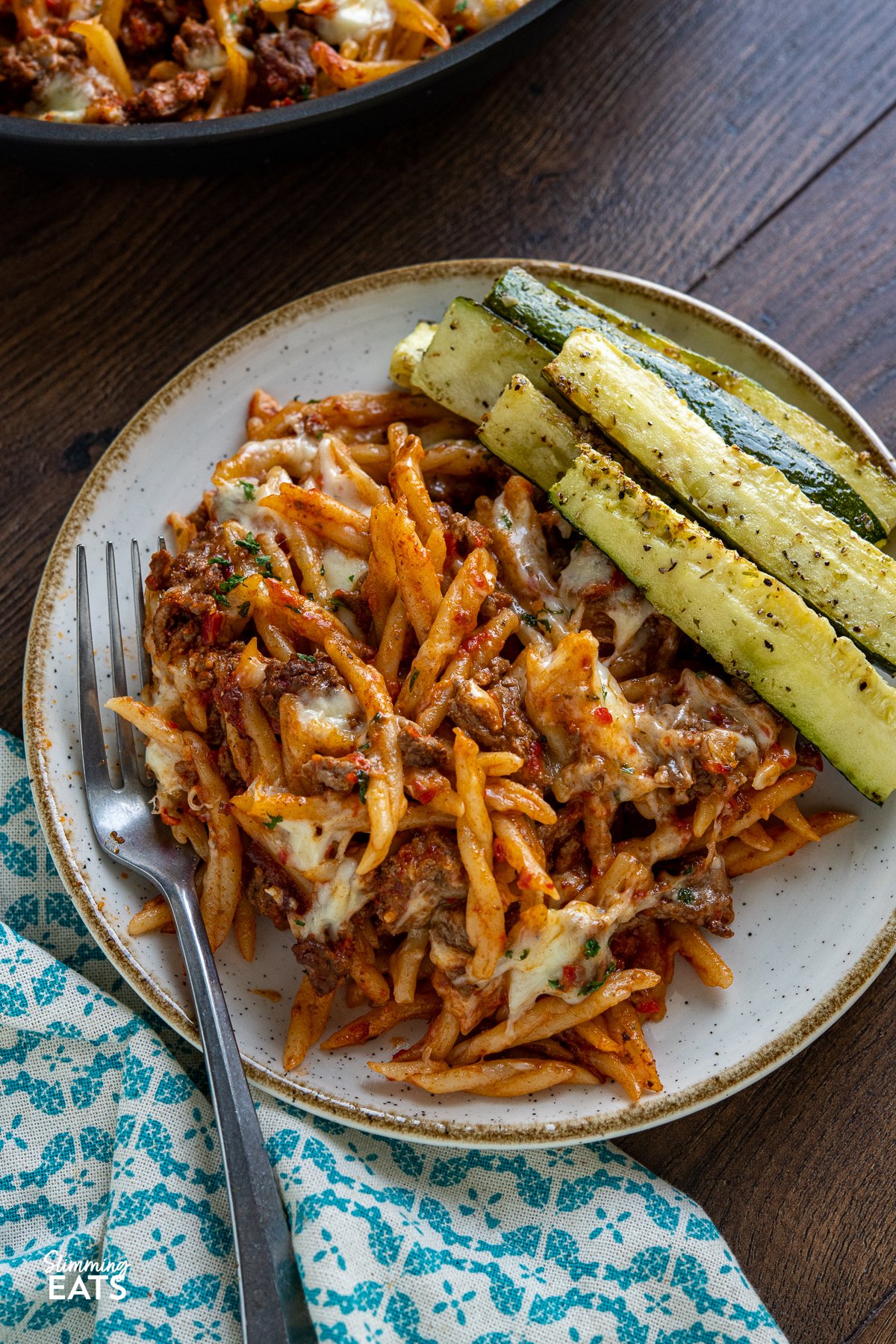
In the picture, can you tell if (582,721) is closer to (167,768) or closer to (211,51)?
(167,768)

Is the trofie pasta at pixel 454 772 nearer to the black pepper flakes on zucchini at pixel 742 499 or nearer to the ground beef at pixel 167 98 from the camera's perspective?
the black pepper flakes on zucchini at pixel 742 499

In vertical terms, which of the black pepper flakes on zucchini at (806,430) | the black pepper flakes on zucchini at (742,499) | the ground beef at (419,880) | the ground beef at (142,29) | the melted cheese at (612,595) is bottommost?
the ground beef at (419,880)

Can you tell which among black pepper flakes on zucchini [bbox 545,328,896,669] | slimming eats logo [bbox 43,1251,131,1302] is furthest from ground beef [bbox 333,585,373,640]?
slimming eats logo [bbox 43,1251,131,1302]

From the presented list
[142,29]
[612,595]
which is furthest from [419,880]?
[142,29]

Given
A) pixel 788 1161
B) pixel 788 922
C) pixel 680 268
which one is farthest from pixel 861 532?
pixel 788 1161

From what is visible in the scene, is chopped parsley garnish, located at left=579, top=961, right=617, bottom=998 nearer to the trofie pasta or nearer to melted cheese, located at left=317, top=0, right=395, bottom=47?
the trofie pasta

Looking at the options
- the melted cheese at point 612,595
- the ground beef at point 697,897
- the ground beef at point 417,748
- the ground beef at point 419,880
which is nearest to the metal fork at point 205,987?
the ground beef at point 419,880

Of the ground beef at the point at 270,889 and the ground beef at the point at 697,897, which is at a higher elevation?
the ground beef at the point at 697,897

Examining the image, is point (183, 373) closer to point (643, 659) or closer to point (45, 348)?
point (45, 348)
